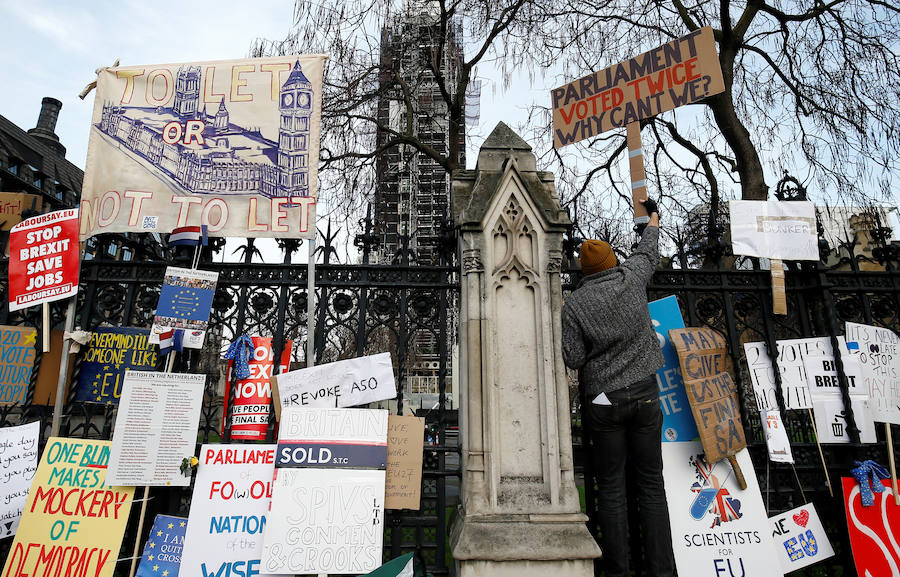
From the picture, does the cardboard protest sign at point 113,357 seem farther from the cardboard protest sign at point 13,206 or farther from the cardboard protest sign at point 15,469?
the cardboard protest sign at point 13,206

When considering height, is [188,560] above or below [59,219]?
below

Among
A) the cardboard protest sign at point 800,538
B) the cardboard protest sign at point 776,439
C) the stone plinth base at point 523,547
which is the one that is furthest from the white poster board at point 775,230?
the stone plinth base at point 523,547

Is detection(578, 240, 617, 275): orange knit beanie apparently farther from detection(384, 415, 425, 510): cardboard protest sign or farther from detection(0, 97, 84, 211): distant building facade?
detection(0, 97, 84, 211): distant building facade

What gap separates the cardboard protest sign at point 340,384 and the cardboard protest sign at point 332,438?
16 cm

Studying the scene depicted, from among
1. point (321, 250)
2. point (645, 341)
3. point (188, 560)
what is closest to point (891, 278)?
point (645, 341)

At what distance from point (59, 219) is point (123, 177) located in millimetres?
635

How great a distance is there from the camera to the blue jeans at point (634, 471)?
316 cm

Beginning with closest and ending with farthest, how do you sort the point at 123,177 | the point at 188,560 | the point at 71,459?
the point at 188,560 < the point at 71,459 < the point at 123,177

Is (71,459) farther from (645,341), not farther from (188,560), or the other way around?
(645,341)

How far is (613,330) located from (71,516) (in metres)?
4.05

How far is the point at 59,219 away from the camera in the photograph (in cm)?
423

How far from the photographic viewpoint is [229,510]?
3482 millimetres

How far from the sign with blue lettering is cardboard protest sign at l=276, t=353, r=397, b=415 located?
214cm

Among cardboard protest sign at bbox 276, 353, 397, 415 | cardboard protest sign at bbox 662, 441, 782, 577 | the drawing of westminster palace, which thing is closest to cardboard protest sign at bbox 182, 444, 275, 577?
cardboard protest sign at bbox 276, 353, 397, 415
